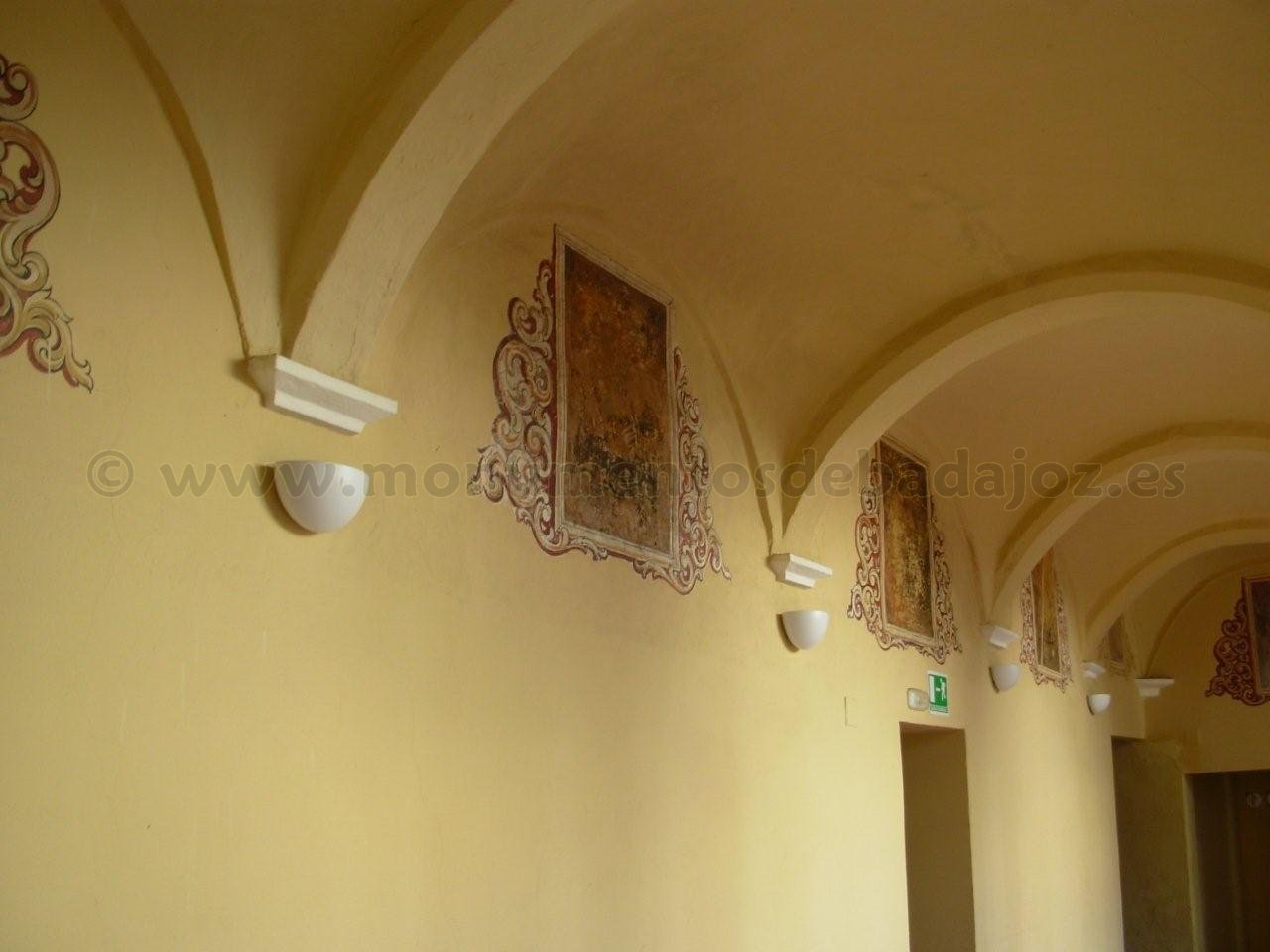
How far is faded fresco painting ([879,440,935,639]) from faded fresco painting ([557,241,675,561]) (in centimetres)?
265

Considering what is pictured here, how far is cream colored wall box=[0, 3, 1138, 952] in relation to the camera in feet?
9.54


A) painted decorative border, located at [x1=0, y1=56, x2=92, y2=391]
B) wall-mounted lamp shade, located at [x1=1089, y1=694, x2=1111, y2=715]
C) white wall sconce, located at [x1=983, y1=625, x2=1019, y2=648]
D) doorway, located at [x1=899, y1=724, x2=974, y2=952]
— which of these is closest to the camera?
painted decorative border, located at [x1=0, y1=56, x2=92, y2=391]

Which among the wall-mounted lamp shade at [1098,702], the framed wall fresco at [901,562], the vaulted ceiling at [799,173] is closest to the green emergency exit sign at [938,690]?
the framed wall fresco at [901,562]

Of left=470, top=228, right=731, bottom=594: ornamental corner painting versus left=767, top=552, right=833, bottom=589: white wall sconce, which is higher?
left=470, top=228, right=731, bottom=594: ornamental corner painting

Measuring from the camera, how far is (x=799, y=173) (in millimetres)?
5082

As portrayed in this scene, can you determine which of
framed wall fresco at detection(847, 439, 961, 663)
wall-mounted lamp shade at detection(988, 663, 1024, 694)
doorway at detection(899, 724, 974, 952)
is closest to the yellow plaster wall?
wall-mounted lamp shade at detection(988, 663, 1024, 694)

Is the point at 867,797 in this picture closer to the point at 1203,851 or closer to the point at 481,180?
the point at 481,180

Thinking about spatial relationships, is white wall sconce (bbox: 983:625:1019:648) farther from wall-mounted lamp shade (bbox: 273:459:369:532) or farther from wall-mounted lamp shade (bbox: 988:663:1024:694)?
wall-mounted lamp shade (bbox: 273:459:369:532)

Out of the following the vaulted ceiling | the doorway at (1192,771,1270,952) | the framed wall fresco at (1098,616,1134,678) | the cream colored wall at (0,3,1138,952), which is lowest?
the doorway at (1192,771,1270,952)

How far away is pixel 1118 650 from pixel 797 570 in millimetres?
7747

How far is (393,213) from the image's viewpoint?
3.62 m

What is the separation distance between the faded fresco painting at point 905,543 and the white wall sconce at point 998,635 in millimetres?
1068

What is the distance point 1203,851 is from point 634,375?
12.0 meters

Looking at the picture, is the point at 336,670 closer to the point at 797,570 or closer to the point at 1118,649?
the point at 797,570
